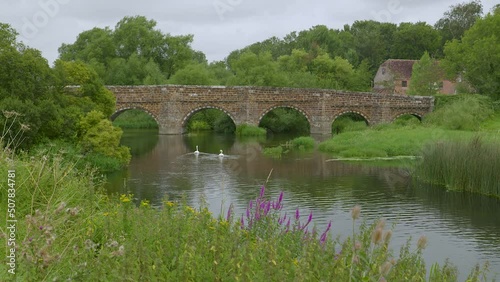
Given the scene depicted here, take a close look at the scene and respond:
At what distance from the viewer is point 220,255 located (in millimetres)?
6051

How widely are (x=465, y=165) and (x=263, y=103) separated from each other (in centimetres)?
→ 2654

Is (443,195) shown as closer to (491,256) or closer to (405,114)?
(491,256)

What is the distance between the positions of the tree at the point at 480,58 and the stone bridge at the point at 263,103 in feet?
11.6

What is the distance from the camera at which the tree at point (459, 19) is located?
72250mm

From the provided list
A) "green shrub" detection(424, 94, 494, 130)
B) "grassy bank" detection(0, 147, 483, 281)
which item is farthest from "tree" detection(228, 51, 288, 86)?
"grassy bank" detection(0, 147, 483, 281)

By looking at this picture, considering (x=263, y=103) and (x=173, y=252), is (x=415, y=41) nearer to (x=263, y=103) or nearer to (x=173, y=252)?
(x=263, y=103)

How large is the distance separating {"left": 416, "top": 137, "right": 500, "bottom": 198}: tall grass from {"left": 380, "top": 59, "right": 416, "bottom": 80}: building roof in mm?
43558

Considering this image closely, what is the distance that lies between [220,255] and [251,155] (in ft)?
81.3

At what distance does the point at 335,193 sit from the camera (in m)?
19.5

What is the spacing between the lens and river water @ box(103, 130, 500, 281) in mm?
13719

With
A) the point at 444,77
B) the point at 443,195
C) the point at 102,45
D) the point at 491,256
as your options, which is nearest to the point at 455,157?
the point at 443,195

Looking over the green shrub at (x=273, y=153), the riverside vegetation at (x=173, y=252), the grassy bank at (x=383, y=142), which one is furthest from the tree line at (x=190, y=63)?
the riverside vegetation at (x=173, y=252)

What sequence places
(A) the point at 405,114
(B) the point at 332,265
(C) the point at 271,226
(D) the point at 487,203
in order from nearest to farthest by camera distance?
(B) the point at 332,265 → (C) the point at 271,226 → (D) the point at 487,203 → (A) the point at 405,114

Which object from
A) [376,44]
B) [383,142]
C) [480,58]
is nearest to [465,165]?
[383,142]
